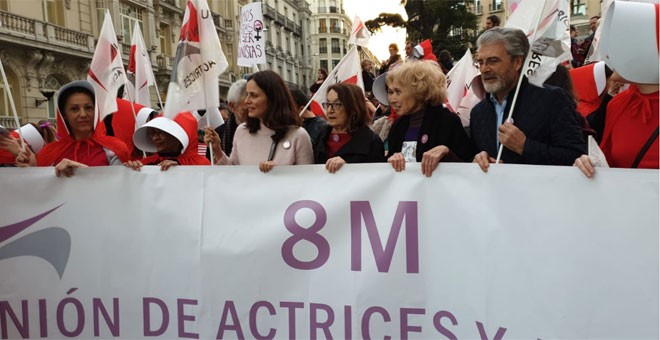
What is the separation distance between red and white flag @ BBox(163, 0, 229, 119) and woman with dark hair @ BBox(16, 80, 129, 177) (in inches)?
16.9

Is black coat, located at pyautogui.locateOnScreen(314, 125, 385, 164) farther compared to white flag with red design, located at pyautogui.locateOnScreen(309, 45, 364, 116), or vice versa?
white flag with red design, located at pyautogui.locateOnScreen(309, 45, 364, 116)

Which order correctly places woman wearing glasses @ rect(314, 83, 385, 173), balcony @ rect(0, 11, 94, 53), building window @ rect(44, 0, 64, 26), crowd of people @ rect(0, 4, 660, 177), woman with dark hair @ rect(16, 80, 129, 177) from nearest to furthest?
crowd of people @ rect(0, 4, 660, 177) < woman wearing glasses @ rect(314, 83, 385, 173) < woman with dark hair @ rect(16, 80, 129, 177) < balcony @ rect(0, 11, 94, 53) < building window @ rect(44, 0, 64, 26)

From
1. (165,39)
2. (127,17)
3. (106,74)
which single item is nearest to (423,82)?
(106,74)

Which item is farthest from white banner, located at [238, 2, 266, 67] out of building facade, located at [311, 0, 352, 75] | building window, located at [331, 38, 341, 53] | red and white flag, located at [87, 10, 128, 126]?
building window, located at [331, 38, 341, 53]

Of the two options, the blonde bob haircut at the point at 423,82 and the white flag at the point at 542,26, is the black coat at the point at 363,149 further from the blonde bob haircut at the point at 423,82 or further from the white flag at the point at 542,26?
the white flag at the point at 542,26

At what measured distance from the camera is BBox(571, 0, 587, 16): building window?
36.4m

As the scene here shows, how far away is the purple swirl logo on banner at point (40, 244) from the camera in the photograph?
9.41 feet

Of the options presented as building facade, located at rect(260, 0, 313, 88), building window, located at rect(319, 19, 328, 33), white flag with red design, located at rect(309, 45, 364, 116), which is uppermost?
building window, located at rect(319, 19, 328, 33)

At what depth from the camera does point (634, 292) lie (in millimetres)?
2119

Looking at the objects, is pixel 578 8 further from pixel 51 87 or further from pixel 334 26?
pixel 334 26

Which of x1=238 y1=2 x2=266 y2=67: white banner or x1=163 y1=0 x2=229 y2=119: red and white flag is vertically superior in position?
x1=238 y1=2 x2=266 y2=67: white banner

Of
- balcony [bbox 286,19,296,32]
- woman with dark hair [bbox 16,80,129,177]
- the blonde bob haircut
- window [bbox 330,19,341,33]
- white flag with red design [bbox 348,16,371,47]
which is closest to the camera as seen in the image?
the blonde bob haircut

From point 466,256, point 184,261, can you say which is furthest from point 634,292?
point 184,261

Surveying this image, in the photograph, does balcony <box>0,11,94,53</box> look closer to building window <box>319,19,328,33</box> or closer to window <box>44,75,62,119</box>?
window <box>44,75,62,119</box>
